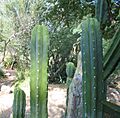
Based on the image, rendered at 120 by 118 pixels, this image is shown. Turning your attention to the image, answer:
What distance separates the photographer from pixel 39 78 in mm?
2125

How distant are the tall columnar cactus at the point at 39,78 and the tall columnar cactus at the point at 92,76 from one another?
0.33 metres

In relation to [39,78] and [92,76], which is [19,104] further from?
[92,76]

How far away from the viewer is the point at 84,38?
2004 mm

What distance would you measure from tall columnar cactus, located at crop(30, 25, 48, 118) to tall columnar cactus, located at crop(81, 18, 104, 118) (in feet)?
1.09

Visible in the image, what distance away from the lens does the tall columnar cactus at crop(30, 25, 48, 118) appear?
213cm

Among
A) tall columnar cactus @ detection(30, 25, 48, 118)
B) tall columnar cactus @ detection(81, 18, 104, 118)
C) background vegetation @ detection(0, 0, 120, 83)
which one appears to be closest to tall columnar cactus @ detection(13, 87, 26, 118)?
tall columnar cactus @ detection(30, 25, 48, 118)

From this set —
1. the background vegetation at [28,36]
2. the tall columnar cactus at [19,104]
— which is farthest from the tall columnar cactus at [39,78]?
the background vegetation at [28,36]

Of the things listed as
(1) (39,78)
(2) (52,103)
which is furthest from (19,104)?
(2) (52,103)

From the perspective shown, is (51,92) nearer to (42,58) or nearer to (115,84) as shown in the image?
(115,84)

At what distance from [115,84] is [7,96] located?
3841mm

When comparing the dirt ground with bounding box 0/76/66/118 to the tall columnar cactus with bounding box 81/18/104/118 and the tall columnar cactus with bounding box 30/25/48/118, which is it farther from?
the tall columnar cactus with bounding box 81/18/104/118

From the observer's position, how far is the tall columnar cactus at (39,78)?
2.13m

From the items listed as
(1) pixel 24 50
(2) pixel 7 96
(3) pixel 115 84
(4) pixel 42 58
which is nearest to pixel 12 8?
(1) pixel 24 50

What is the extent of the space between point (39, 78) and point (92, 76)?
1.35 ft
